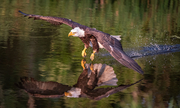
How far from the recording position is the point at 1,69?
6066mm

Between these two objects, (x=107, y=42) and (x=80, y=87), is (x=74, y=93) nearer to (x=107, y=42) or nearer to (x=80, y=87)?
(x=80, y=87)

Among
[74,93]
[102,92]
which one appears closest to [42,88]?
[74,93]

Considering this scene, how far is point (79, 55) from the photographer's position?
291 inches

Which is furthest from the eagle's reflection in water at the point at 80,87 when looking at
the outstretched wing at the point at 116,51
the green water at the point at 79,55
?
the outstretched wing at the point at 116,51

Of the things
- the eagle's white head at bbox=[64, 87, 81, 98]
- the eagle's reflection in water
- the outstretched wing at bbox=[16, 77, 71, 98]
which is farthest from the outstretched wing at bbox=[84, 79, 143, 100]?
the outstretched wing at bbox=[16, 77, 71, 98]

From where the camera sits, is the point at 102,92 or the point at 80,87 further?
the point at 80,87

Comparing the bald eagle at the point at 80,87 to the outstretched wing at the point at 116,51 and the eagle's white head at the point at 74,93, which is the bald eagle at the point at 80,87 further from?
the outstretched wing at the point at 116,51

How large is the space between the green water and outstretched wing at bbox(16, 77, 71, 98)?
0.31ft

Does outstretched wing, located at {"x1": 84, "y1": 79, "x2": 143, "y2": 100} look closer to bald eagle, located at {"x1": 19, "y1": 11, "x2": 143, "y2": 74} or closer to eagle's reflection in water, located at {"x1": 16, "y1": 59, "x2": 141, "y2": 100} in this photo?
eagle's reflection in water, located at {"x1": 16, "y1": 59, "x2": 141, "y2": 100}

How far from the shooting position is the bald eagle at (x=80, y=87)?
4.98 metres

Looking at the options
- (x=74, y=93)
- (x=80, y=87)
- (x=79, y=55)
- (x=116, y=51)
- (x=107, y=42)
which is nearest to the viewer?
(x=74, y=93)

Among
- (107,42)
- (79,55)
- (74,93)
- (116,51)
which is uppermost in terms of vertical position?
(107,42)

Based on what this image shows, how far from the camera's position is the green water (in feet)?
16.3

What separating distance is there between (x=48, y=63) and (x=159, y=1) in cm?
1285
